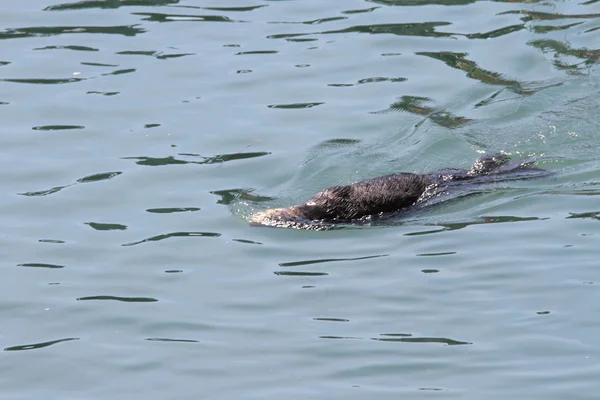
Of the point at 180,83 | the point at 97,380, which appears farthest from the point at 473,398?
the point at 180,83

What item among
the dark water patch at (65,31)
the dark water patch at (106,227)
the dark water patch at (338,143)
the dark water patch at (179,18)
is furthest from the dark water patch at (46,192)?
the dark water patch at (179,18)

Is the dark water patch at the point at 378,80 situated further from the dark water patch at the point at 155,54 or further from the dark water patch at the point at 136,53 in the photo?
the dark water patch at the point at 136,53

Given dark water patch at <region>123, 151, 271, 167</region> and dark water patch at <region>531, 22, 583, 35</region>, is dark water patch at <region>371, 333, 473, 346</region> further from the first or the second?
dark water patch at <region>531, 22, 583, 35</region>

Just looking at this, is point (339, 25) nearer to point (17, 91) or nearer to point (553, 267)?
point (17, 91)

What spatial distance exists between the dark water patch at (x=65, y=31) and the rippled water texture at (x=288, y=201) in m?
0.04

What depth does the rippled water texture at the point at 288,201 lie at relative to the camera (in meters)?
7.50

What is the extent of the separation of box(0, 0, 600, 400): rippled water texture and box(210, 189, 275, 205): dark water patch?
3 cm

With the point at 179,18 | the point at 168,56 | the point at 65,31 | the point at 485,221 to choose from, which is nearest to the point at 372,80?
the point at 168,56

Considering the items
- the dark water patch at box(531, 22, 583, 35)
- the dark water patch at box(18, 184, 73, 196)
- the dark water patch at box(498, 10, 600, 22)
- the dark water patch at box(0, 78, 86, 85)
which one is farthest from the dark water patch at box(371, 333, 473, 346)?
the dark water patch at box(498, 10, 600, 22)

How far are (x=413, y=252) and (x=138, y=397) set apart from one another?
9.46 ft

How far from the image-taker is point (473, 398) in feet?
22.7

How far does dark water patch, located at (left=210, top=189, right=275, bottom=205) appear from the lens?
33.5 feet

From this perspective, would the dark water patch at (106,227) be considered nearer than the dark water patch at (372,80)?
Yes

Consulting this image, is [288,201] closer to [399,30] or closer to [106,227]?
[106,227]
